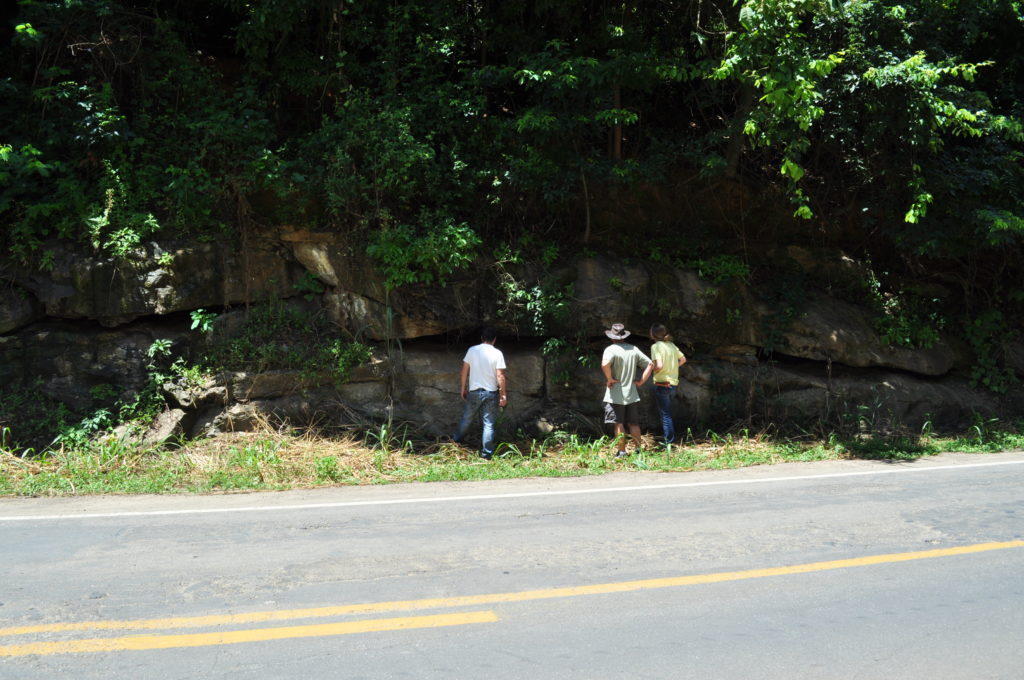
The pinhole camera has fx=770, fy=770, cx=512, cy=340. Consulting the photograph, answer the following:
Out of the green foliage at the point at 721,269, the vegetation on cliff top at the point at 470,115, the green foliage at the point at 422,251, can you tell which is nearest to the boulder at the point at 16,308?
the vegetation on cliff top at the point at 470,115

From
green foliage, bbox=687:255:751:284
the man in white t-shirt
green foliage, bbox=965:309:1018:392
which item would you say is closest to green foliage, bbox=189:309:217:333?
the man in white t-shirt

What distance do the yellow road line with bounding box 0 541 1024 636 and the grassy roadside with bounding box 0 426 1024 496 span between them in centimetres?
402

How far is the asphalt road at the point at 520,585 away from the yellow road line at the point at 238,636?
2cm

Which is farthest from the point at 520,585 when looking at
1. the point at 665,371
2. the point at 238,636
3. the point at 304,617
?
the point at 665,371

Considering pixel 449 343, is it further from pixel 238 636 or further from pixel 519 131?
pixel 238 636

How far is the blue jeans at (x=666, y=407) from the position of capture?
10.9m

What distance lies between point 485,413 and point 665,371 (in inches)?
105

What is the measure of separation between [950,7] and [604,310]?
267 inches

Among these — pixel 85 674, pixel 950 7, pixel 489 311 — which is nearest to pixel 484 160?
pixel 489 311

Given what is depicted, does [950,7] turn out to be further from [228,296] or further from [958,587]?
[228,296]

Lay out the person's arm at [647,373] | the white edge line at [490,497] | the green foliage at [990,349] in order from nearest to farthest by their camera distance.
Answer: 1. the white edge line at [490,497]
2. the person's arm at [647,373]
3. the green foliage at [990,349]

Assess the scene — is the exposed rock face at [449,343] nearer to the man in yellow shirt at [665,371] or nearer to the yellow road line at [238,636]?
the man in yellow shirt at [665,371]

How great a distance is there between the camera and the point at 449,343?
38.2 ft

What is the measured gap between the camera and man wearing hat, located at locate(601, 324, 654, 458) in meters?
10.4
